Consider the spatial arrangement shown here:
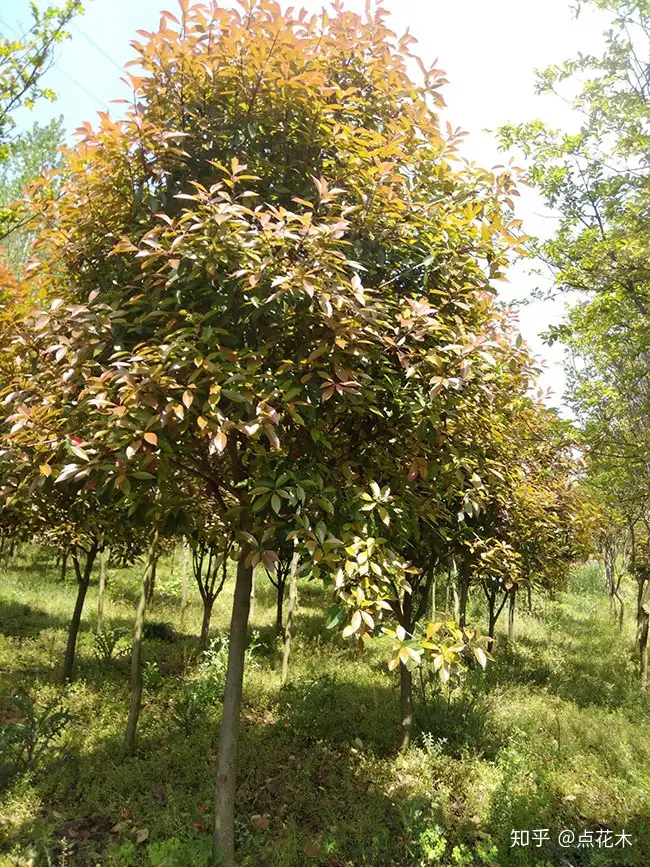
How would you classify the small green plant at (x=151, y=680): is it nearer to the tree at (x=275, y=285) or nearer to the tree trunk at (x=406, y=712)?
Answer: the tree trunk at (x=406, y=712)

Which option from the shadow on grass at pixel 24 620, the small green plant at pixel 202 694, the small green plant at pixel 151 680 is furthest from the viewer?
the shadow on grass at pixel 24 620

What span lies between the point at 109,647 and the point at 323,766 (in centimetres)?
439

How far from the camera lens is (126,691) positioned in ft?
26.3

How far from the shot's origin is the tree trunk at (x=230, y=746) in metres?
3.98

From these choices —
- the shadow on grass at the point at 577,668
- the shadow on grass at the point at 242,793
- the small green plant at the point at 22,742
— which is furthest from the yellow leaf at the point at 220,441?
the shadow on grass at the point at 577,668

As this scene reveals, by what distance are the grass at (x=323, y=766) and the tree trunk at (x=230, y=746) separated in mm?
172

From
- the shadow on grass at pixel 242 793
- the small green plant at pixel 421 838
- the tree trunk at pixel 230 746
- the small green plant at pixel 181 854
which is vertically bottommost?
the shadow on grass at pixel 242 793

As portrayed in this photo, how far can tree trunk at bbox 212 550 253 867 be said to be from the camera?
398cm

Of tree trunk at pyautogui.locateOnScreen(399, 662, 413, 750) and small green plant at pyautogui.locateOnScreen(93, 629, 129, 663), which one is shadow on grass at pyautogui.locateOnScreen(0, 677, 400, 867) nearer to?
tree trunk at pyautogui.locateOnScreen(399, 662, 413, 750)

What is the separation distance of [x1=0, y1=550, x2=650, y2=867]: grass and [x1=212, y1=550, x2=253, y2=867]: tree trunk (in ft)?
0.56

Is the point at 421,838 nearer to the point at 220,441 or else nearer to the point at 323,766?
the point at 323,766

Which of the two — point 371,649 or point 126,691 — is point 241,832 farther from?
point 371,649

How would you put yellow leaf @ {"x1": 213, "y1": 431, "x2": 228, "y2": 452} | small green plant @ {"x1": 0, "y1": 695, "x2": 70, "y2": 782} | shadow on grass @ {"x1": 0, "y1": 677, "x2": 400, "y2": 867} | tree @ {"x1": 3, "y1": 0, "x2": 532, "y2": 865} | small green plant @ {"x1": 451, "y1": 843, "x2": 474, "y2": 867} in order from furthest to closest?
small green plant @ {"x1": 0, "y1": 695, "x2": 70, "y2": 782}, shadow on grass @ {"x1": 0, "y1": 677, "x2": 400, "y2": 867}, small green plant @ {"x1": 451, "y1": 843, "x2": 474, "y2": 867}, tree @ {"x1": 3, "y1": 0, "x2": 532, "y2": 865}, yellow leaf @ {"x1": 213, "y1": 431, "x2": 228, "y2": 452}

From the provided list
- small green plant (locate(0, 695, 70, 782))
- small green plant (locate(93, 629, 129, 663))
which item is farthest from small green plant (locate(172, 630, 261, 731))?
small green plant (locate(0, 695, 70, 782))
